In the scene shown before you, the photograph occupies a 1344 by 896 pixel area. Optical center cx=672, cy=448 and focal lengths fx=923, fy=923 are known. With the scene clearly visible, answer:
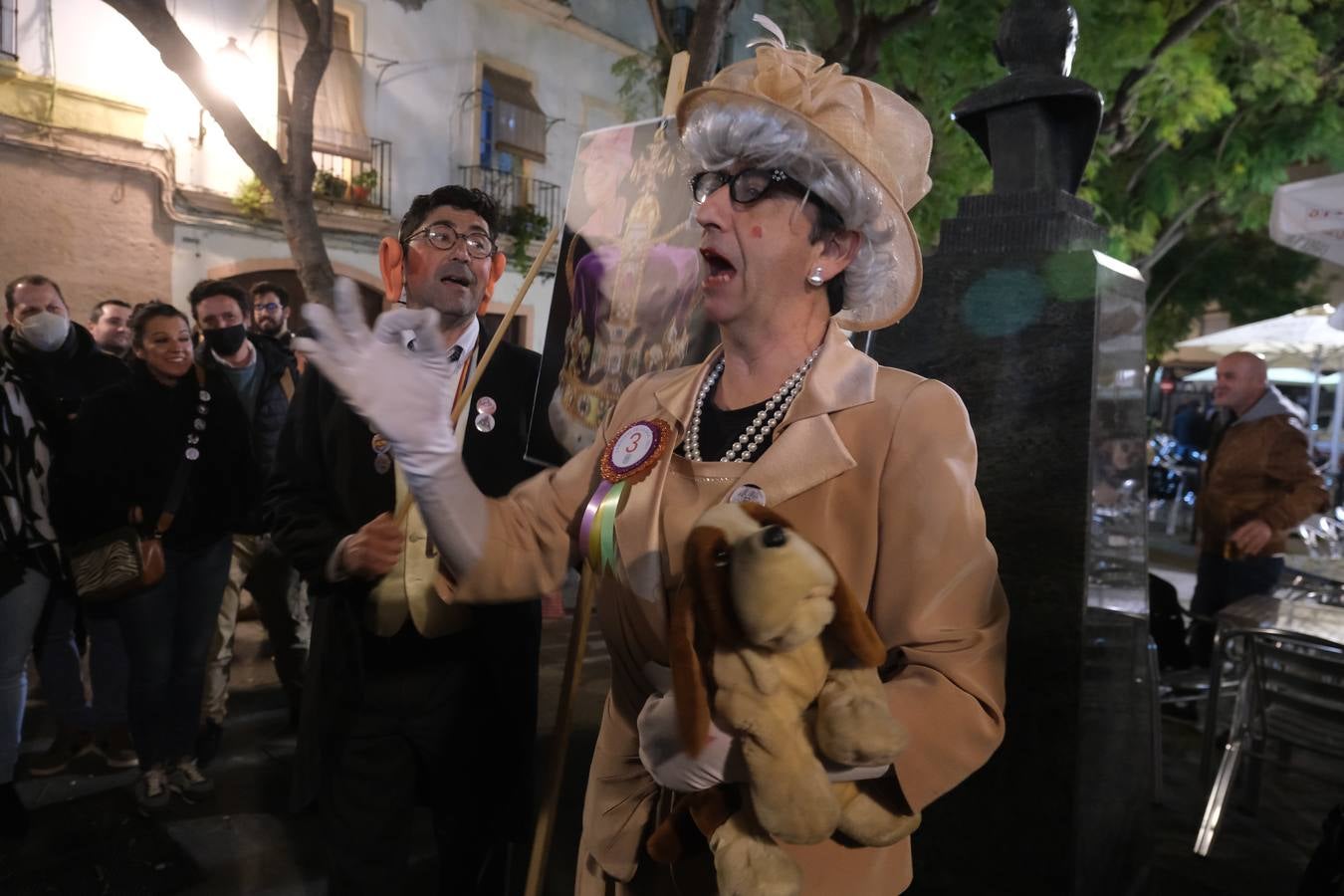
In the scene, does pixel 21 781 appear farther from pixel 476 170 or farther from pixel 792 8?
pixel 476 170

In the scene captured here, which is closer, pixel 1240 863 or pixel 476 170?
pixel 1240 863

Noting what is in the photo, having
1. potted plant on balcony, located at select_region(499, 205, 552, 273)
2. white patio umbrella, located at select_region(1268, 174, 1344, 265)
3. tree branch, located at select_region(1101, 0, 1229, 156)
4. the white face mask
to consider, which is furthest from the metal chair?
potted plant on balcony, located at select_region(499, 205, 552, 273)

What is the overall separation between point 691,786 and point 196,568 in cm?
339

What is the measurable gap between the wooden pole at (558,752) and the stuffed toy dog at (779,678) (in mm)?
871

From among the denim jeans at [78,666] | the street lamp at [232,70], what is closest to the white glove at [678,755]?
the denim jeans at [78,666]

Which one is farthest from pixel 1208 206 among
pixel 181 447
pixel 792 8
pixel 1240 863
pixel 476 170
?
pixel 181 447

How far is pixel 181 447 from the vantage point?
155 inches

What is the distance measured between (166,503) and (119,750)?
4.35ft

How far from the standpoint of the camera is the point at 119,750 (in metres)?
4.29

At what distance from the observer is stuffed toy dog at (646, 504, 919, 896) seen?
1.13 m

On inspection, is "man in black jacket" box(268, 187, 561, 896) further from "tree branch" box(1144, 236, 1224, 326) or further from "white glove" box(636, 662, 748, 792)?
"tree branch" box(1144, 236, 1224, 326)

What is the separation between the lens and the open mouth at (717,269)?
1.58m

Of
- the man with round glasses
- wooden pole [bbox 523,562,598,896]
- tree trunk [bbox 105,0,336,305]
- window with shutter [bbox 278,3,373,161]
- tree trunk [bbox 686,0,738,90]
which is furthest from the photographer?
window with shutter [bbox 278,3,373,161]

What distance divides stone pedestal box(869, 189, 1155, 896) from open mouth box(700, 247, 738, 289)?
1273 millimetres
